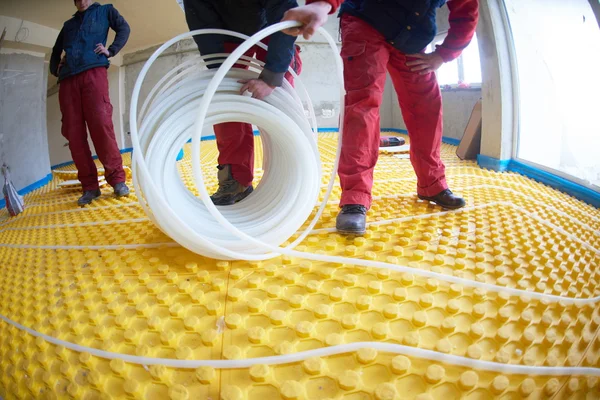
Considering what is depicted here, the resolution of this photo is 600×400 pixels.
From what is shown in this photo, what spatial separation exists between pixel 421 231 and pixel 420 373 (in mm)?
867

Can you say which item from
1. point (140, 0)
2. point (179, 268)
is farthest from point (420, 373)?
point (140, 0)

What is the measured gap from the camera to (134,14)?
483 cm

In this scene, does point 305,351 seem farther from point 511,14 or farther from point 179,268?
point 511,14

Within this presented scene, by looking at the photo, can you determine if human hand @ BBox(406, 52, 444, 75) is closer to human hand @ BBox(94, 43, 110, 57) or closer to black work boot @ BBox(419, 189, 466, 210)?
black work boot @ BBox(419, 189, 466, 210)

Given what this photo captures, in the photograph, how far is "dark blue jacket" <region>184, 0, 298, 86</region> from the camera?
1504 mm

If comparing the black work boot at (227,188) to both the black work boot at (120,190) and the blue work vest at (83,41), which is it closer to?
the black work boot at (120,190)

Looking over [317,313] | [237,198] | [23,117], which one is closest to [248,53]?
[237,198]

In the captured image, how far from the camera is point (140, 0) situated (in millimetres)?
4305

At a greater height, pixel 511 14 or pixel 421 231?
pixel 511 14

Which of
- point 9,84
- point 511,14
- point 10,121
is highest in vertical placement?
point 511,14

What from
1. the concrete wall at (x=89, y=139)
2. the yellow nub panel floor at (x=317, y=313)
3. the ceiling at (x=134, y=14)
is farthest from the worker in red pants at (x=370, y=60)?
the concrete wall at (x=89, y=139)

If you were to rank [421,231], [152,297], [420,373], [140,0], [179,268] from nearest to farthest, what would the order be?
1. [420,373]
2. [152,297]
3. [179,268]
4. [421,231]
5. [140,0]

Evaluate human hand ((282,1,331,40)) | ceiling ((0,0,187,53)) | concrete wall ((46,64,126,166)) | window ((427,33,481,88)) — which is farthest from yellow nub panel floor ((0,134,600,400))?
concrete wall ((46,64,126,166))

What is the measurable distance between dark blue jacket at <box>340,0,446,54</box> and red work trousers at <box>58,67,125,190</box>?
2.10m
